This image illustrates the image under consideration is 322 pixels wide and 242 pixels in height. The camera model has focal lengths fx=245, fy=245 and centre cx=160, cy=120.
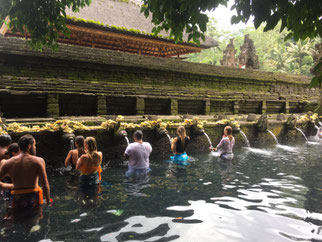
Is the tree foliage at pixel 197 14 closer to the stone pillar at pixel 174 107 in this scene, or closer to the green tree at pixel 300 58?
the stone pillar at pixel 174 107

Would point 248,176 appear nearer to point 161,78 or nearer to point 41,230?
point 41,230

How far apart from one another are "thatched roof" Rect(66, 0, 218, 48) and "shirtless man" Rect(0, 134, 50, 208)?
35.5 feet

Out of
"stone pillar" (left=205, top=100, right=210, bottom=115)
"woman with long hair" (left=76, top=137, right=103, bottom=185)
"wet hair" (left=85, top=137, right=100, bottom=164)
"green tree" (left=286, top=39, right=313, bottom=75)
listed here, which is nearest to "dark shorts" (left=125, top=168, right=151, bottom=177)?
"woman with long hair" (left=76, top=137, right=103, bottom=185)

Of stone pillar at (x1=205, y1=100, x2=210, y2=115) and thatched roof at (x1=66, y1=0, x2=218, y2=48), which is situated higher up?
thatched roof at (x1=66, y1=0, x2=218, y2=48)

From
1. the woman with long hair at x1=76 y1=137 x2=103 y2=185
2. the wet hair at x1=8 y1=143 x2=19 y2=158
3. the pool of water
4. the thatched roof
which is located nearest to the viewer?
the pool of water

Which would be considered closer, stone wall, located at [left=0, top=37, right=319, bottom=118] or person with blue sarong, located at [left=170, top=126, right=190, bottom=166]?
person with blue sarong, located at [left=170, top=126, right=190, bottom=166]

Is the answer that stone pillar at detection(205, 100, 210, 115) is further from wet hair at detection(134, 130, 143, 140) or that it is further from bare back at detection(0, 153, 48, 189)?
bare back at detection(0, 153, 48, 189)

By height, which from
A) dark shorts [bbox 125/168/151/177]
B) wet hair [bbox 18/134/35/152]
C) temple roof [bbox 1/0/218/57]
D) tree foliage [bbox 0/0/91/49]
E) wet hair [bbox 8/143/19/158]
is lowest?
dark shorts [bbox 125/168/151/177]

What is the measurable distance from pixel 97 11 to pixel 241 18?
12781 millimetres

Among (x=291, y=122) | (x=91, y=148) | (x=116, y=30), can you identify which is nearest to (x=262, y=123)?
(x=291, y=122)

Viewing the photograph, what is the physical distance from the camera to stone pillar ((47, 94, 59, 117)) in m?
8.64

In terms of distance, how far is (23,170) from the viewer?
4062 mm

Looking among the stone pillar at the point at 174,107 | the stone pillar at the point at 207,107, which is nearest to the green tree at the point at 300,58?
the stone pillar at the point at 207,107

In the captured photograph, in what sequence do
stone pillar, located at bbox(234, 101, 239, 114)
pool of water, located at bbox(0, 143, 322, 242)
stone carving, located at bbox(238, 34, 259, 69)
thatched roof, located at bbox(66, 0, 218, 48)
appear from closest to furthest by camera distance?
pool of water, located at bbox(0, 143, 322, 242)
thatched roof, located at bbox(66, 0, 218, 48)
stone pillar, located at bbox(234, 101, 239, 114)
stone carving, located at bbox(238, 34, 259, 69)
